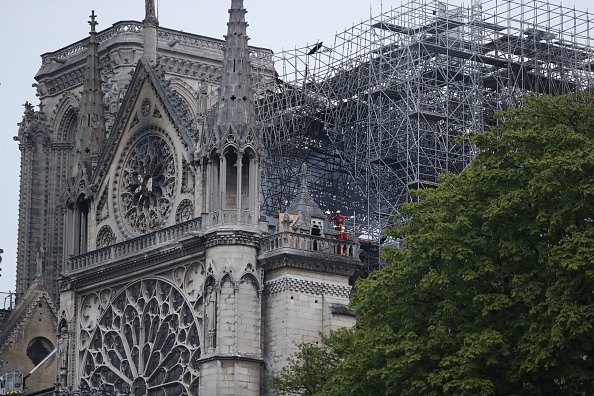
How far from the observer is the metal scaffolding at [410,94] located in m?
80.2

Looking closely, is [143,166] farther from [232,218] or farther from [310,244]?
[310,244]

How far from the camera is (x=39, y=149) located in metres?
101

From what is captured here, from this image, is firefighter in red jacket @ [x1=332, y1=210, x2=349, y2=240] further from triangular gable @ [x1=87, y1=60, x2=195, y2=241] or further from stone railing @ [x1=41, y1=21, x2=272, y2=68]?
stone railing @ [x1=41, y1=21, x2=272, y2=68]

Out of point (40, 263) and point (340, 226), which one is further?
point (40, 263)

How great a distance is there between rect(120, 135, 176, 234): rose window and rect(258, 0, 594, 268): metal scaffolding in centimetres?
816

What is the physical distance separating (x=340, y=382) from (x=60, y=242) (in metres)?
44.6

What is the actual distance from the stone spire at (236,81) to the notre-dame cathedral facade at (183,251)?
39 mm

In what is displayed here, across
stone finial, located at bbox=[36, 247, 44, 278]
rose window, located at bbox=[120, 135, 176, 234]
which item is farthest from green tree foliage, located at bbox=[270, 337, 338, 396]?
stone finial, located at bbox=[36, 247, 44, 278]

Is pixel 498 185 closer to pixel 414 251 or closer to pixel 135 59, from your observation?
pixel 414 251

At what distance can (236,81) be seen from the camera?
239 ft

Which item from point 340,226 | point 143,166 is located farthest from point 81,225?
point 340,226

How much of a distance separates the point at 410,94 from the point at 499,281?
1096 inches

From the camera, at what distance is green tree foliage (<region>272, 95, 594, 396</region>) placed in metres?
50.9

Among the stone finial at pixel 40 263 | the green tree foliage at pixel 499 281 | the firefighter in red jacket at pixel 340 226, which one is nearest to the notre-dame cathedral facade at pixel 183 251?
the firefighter in red jacket at pixel 340 226
